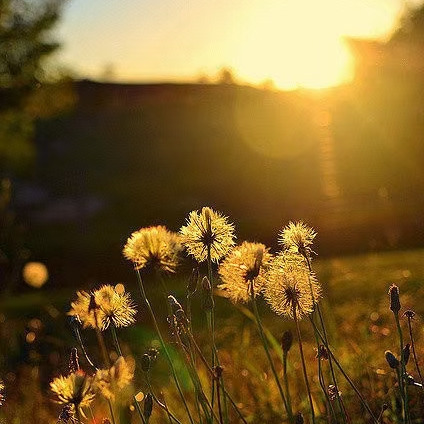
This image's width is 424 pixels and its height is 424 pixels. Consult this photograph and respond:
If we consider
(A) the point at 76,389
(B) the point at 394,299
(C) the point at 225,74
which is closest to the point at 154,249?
(A) the point at 76,389

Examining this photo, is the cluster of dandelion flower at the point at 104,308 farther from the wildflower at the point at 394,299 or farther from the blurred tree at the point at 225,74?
the blurred tree at the point at 225,74

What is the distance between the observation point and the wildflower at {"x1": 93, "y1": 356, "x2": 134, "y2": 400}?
1.42 metres

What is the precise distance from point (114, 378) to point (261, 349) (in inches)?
188

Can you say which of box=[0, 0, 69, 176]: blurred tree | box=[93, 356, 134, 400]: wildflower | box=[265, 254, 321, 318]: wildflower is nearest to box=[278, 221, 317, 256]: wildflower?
box=[265, 254, 321, 318]: wildflower

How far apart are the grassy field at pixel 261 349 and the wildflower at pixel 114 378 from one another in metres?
0.05

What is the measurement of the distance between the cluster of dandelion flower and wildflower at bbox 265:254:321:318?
345 millimetres

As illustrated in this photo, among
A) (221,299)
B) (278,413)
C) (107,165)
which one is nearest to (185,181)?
(107,165)

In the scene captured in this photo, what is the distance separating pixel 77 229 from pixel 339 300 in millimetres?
24002

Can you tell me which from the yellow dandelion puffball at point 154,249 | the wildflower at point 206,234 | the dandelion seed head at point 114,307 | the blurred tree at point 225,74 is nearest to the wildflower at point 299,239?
the wildflower at point 206,234

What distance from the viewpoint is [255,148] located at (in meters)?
44.1

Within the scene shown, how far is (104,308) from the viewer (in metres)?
1.83

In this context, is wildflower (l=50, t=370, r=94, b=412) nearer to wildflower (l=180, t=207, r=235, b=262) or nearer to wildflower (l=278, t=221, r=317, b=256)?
wildflower (l=180, t=207, r=235, b=262)

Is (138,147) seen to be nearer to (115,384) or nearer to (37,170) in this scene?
(37,170)

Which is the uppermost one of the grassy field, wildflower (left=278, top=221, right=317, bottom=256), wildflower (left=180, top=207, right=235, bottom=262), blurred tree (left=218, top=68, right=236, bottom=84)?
blurred tree (left=218, top=68, right=236, bottom=84)
